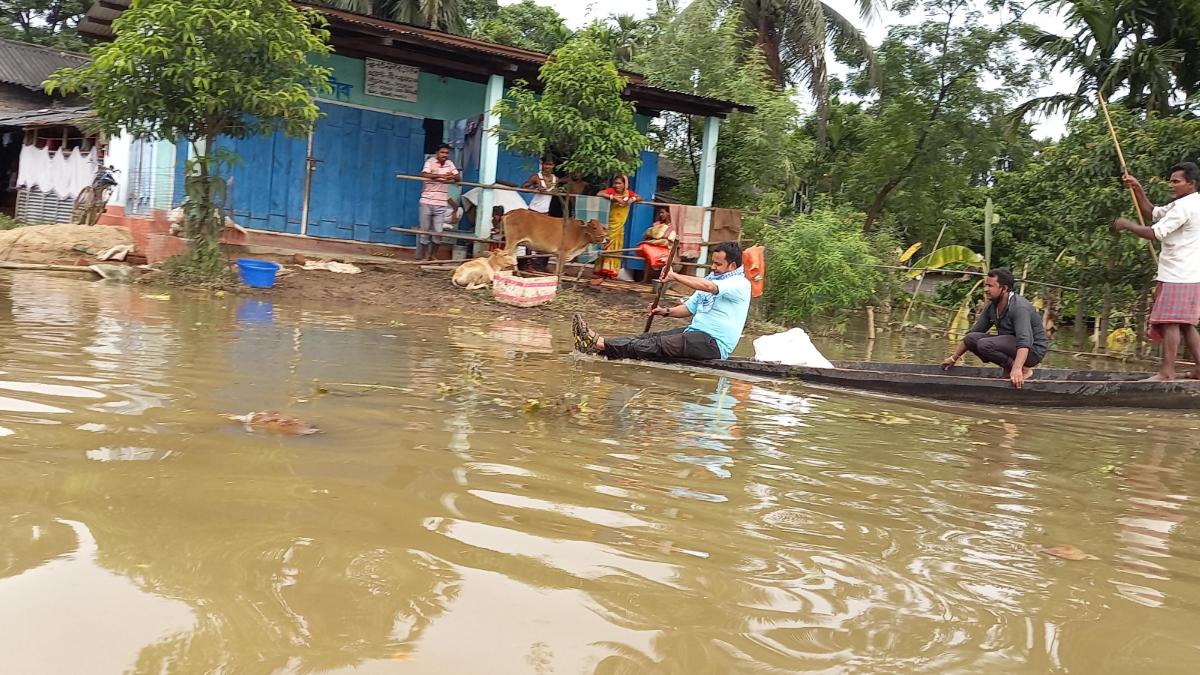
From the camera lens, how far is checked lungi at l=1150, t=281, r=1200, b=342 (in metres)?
7.16

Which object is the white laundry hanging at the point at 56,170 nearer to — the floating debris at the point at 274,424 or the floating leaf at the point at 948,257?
the floating leaf at the point at 948,257

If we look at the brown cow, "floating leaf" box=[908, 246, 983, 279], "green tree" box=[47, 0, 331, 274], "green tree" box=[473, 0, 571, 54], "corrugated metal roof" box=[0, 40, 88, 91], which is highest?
"green tree" box=[473, 0, 571, 54]

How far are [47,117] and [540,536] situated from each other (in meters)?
18.5

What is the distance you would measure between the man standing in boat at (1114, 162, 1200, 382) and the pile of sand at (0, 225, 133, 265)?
12.0 m

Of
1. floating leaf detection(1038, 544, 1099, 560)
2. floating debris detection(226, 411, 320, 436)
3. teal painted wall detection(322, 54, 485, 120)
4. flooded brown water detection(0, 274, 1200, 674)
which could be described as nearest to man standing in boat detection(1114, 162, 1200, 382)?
flooded brown water detection(0, 274, 1200, 674)

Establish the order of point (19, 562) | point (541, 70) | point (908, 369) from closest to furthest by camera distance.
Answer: point (19, 562), point (908, 369), point (541, 70)

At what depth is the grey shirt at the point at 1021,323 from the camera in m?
6.89

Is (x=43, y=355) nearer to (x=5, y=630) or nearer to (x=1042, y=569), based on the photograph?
(x=5, y=630)

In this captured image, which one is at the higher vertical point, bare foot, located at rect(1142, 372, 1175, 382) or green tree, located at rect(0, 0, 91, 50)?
green tree, located at rect(0, 0, 91, 50)

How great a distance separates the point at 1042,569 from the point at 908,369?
217 inches

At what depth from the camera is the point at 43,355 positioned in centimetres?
503

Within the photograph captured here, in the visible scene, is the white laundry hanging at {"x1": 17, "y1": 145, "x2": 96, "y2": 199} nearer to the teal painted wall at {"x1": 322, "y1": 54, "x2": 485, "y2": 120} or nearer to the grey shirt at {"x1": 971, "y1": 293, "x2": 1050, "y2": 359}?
the teal painted wall at {"x1": 322, "y1": 54, "x2": 485, "y2": 120}

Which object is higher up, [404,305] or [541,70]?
[541,70]

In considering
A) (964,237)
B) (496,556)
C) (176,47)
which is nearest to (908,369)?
(496,556)
